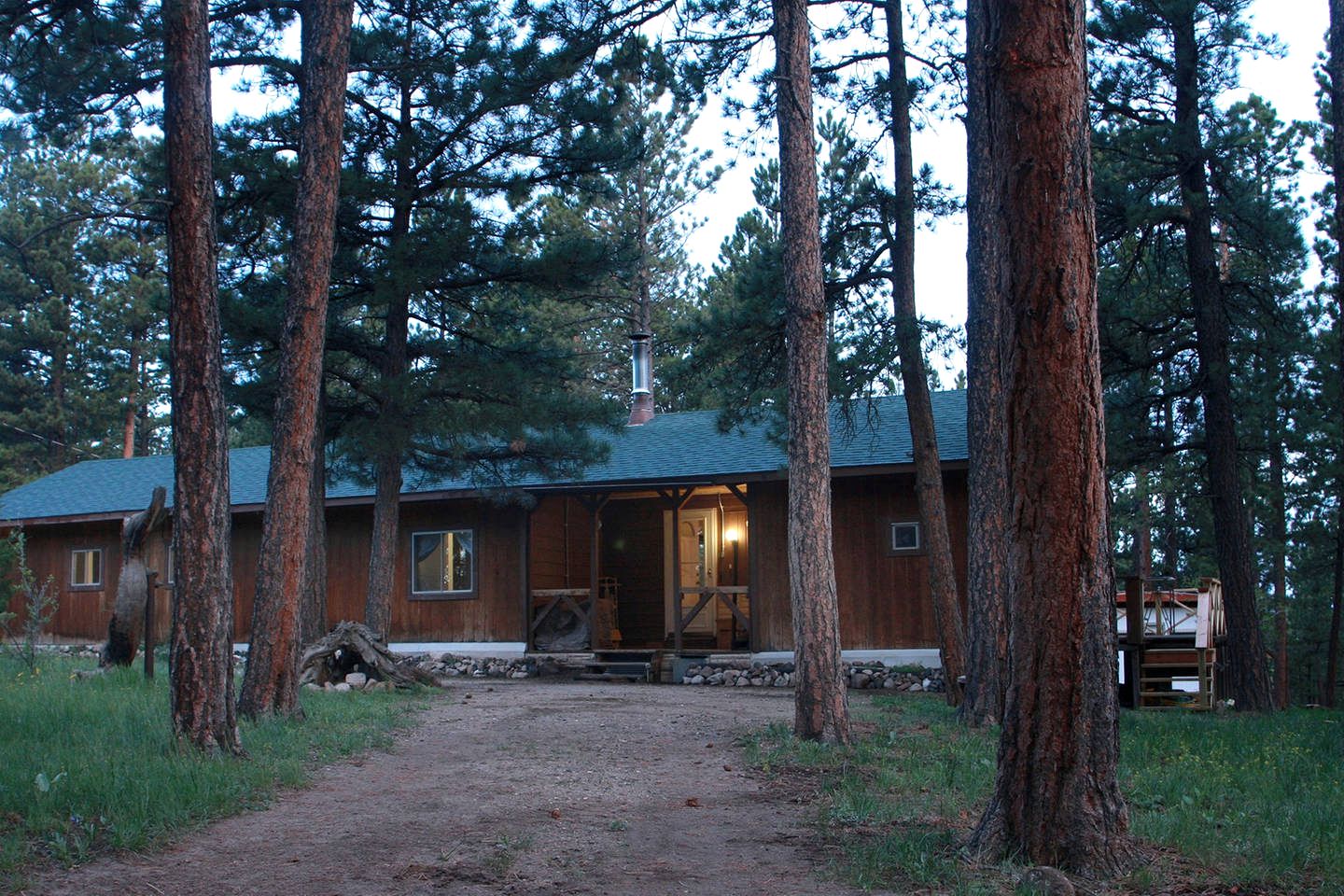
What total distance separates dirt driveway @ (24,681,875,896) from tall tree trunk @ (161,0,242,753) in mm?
1006

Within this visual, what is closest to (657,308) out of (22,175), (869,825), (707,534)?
(707,534)

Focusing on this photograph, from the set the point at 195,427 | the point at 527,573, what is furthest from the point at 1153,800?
the point at 527,573

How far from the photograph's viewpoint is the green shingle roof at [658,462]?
1733cm

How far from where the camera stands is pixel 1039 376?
5168mm

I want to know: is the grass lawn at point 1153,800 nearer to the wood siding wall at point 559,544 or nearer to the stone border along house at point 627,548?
the stone border along house at point 627,548

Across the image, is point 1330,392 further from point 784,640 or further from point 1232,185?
point 784,640

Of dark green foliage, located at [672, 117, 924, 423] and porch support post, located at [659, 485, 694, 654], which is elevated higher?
dark green foliage, located at [672, 117, 924, 423]

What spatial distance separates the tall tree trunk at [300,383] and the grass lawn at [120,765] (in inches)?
22.9

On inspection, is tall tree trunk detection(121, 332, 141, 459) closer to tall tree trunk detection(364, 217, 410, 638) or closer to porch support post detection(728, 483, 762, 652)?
tall tree trunk detection(364, 217, 410, 638)

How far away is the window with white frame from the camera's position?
786 inches

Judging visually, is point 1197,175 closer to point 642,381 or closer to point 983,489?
point 983,489

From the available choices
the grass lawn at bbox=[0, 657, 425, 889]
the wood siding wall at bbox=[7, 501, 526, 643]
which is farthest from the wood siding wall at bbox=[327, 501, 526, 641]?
the grass lawn at bbox=[0, 657, 425, 889]

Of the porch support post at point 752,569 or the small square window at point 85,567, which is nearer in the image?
the porch support post at point 752,569

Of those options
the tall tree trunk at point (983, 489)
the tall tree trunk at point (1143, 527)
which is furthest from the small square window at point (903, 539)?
the tall tree trunk at point (1143, 527)
